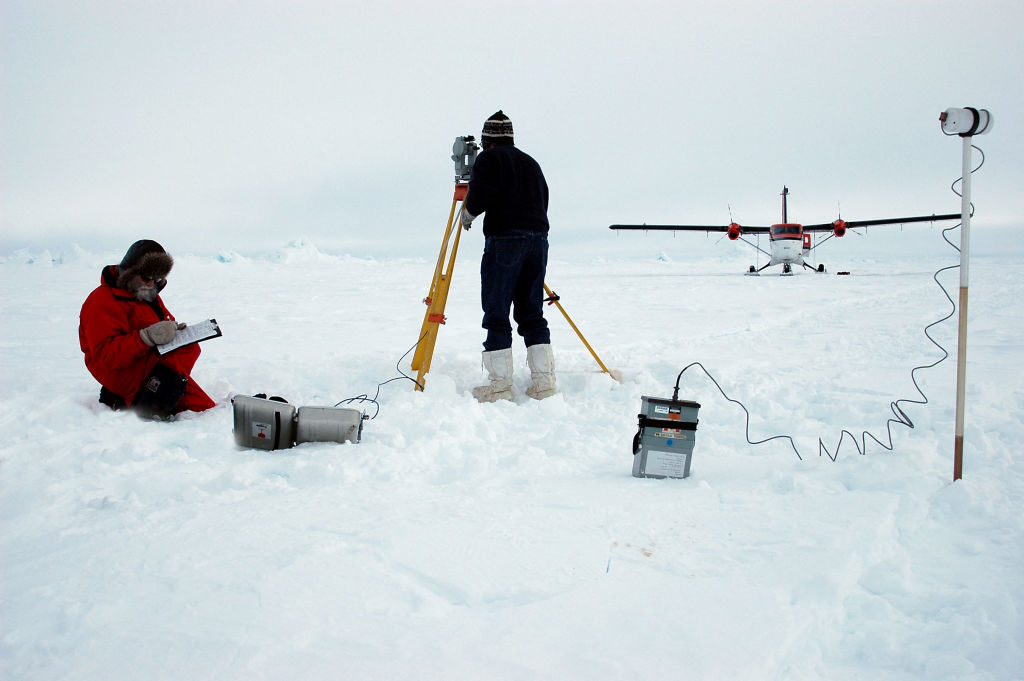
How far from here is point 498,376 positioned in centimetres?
396

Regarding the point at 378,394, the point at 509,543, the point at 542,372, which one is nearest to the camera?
the point at 509,543

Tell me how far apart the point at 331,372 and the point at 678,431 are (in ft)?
8.90

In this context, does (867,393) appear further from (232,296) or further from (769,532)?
(232,296)

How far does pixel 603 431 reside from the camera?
3285 millimetres

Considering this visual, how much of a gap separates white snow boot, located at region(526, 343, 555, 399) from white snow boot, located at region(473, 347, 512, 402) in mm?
183

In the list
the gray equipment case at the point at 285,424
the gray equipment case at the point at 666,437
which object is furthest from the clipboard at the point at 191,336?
the gray equipment case at the point at 666,437

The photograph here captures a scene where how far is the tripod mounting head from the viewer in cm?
412

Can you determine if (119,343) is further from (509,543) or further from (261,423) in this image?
(509,543)

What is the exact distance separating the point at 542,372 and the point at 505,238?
916mm

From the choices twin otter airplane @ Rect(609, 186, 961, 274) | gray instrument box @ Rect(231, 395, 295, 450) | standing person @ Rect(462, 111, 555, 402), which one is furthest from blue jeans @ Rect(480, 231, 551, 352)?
twin otter airplane @ Rect(609, 186, 961, 274)

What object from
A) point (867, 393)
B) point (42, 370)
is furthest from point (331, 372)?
point (867, 393)

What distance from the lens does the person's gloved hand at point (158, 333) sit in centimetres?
309

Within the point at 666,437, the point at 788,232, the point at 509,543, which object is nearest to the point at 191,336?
the point at 509,543

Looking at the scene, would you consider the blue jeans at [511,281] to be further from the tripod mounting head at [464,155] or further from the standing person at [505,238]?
the tripod mounting head at [464,155]
